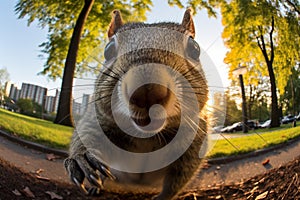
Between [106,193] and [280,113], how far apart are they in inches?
27.3

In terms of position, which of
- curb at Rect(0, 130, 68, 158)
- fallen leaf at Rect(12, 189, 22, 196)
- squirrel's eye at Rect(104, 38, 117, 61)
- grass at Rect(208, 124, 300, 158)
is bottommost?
fallen leaf at Rect(12, 189, 22, 196)

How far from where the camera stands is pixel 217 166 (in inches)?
45.4

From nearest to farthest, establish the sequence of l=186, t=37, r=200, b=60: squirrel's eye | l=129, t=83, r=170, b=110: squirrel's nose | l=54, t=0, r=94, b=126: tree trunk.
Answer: l=129, t=83, r=170, b=110: squirrel's nose, l=54, t=0, r=94, b=126: tree trunk, l=186, t=37, r=200, b=60: squirrel's eye

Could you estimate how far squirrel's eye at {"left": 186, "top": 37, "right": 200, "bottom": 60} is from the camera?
1.01 metres

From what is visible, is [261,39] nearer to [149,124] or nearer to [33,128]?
[149,124]

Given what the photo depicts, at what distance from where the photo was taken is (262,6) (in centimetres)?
99

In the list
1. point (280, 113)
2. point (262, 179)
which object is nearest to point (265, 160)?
point (262, 179)

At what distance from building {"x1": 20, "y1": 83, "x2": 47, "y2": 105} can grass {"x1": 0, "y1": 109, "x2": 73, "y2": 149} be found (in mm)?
61

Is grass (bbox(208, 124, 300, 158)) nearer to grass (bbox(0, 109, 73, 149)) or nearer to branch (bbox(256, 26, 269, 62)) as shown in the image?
branch (bbox(256, 26, 269, 62))

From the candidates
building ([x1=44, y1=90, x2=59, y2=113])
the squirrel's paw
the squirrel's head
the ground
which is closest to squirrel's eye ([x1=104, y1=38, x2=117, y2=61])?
the squirrel's head

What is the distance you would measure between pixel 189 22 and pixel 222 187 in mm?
588

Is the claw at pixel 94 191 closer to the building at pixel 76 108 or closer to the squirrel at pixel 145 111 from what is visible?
the squirrel at pixel 145 111

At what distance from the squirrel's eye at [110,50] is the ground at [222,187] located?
0.46 m

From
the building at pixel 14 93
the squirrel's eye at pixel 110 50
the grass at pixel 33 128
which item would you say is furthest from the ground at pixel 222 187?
the squirrel's eye at pixel 110 50
